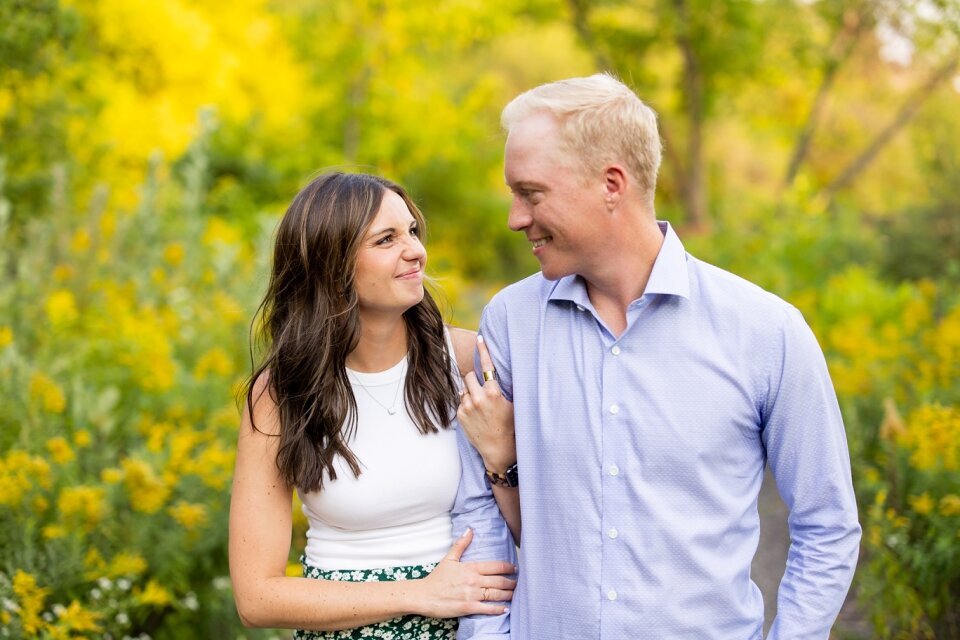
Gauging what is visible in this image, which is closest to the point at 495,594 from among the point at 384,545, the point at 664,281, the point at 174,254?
the point at 384,545

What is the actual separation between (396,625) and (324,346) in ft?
2.32

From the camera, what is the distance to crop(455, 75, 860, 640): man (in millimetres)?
2141

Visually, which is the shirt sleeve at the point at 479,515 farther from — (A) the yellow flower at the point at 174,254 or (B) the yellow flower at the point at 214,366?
(A) the yellow flower at the point at 174,254

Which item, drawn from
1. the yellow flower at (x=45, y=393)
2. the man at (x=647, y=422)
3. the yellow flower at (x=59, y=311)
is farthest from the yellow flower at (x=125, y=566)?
the man at (x=647, y=422)

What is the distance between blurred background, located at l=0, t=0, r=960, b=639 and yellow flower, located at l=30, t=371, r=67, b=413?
15mm

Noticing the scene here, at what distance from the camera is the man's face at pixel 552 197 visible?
7.20ft

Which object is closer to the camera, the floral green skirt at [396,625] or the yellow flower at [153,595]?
the floral green skirt at [396,625]

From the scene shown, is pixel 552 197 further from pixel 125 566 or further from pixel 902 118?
pixel 902 118

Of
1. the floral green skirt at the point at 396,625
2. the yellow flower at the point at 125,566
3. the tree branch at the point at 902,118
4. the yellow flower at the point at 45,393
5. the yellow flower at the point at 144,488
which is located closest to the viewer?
the floral green skirt at the point at 396,625

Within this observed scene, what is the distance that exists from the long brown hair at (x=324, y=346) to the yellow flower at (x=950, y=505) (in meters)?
1.79

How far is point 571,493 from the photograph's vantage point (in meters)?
2.22

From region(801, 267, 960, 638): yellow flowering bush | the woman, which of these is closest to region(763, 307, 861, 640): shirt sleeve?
the woman

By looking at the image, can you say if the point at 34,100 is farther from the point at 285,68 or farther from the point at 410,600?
the point at 285,68

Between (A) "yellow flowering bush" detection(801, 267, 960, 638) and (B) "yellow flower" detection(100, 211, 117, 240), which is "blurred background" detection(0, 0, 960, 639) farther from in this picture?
(B) "yellow flower" detection(100, 211, 117, 240)
